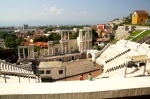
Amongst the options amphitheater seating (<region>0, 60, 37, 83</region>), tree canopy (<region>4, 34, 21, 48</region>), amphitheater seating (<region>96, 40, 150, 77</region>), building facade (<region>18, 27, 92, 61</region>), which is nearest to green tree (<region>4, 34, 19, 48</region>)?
tree canopy (<region>4, 34, 21, 48</region>)

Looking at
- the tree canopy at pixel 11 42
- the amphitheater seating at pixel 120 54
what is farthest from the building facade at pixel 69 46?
the tree canopy at pixel 11 42

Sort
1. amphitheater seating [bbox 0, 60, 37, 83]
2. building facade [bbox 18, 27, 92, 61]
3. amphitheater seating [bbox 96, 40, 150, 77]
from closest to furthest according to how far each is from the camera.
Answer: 1. amphitheater seating [bbox 0, 60, 37, 83]
2. amphitheater seating [bbox 96, 40, 150, 77]
3. building facade [bbox 18, 27, 92, 61]

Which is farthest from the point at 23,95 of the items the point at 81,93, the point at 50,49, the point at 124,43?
the point at 50,49

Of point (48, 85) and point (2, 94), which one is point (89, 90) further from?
point (2, 94)

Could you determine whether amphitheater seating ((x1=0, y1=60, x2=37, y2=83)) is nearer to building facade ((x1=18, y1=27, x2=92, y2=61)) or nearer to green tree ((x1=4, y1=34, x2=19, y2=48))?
building facade ((x1=18, y1=27, x2=92, y2=61))

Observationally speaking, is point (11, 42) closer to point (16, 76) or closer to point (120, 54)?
point (120, 54)

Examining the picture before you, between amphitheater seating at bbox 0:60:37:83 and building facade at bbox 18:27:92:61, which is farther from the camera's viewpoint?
building facade at bbox 18:27:92:61

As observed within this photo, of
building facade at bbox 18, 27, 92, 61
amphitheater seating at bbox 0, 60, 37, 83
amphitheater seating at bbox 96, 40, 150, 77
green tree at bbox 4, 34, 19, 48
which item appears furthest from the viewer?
green tree at bbox 4, 34, 19, 48

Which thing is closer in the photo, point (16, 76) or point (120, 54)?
point (16, 76)

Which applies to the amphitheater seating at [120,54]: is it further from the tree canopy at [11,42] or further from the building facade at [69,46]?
the tree canopy at [11,42]

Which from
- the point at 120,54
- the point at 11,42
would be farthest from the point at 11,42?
the point at 120,54

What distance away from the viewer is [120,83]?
10.6ft

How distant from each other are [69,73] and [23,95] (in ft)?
62.5

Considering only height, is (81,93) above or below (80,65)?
above
